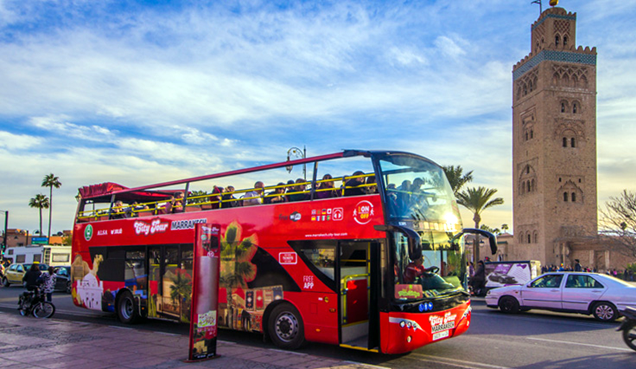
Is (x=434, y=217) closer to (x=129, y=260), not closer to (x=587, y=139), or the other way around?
(x=129, y=260)

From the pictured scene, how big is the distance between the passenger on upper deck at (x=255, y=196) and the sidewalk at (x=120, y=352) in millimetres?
2871

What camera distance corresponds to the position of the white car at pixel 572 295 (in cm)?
1345

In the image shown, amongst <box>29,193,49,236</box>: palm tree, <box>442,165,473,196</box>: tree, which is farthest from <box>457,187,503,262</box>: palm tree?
<box>29,193,49,236</box>: palm tree

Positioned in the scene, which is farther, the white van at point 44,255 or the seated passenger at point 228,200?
the white van at point 44,255

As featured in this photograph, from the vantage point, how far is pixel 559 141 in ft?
195

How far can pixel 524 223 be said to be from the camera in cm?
6222

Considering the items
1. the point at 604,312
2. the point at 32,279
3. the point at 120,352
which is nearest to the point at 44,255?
the point at 32,279

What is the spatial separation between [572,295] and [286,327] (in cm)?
946

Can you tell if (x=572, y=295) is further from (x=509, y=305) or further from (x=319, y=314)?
(x=319, y=314)

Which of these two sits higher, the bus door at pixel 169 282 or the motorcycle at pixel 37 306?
the bus door at pixel 169 282

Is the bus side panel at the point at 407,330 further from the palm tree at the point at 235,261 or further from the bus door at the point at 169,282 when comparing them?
the bus door at the point at 169,282

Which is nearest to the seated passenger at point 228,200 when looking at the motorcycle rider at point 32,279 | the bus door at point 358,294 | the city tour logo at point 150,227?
the city tour logo at point 150,227

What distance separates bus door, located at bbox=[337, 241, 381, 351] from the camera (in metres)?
8.10

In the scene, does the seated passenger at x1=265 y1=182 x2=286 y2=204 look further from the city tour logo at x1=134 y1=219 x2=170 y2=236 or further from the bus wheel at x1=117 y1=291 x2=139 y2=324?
the bus wheel at x1=117 y1=291 x2=139 y2=324
